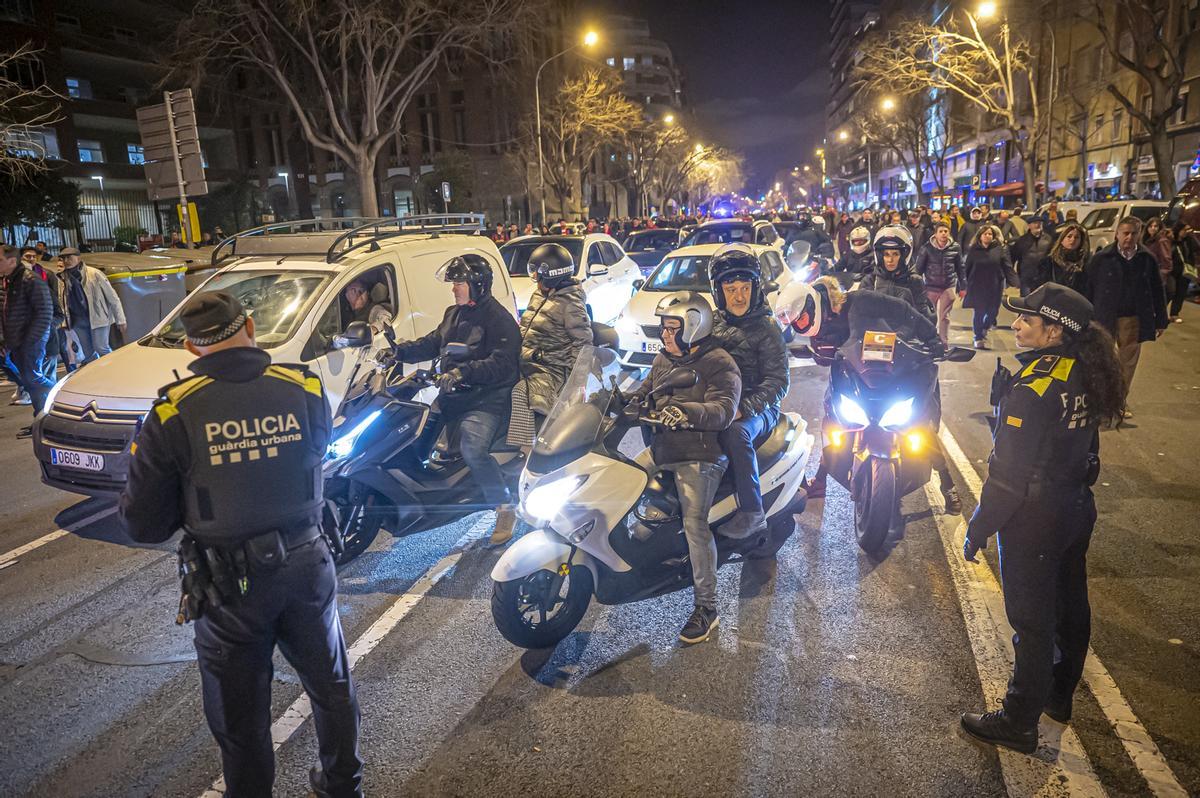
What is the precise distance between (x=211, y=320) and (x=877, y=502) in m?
4.03

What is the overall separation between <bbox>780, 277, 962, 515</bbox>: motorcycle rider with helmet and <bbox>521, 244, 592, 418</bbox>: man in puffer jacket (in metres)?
1.64

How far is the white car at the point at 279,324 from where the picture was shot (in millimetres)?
5680

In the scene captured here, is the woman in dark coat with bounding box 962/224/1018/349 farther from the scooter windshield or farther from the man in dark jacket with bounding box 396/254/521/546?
the scooter windshield

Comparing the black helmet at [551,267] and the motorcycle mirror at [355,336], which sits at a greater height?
the black helmet at [551,267]

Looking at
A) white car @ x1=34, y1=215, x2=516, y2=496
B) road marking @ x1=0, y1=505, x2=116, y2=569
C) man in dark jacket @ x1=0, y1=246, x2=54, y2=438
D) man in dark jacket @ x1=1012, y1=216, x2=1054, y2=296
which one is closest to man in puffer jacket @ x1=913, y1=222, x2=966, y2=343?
man in dark jacket @ x1=1012, y1=216, x2=1054, y2=296

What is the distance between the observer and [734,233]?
55.2 ft

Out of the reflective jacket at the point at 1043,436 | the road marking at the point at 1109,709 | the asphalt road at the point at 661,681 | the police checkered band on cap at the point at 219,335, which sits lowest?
the road marking at the point at 1109,709

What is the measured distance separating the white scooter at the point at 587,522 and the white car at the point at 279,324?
1898 mm

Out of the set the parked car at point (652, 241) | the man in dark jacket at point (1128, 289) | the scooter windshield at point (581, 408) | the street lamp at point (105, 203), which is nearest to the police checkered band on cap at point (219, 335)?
the scooter windshield at point (581, 408)

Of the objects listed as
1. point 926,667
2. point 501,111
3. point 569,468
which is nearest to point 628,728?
point 569,468

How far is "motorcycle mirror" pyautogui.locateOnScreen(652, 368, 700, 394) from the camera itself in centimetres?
390

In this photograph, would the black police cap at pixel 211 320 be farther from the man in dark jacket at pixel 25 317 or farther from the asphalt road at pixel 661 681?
the man in dark jacket at pixel 25 317

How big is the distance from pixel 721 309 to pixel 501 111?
57.9 m

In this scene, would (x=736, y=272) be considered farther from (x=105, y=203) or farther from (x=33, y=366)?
(x=105, y=203)
